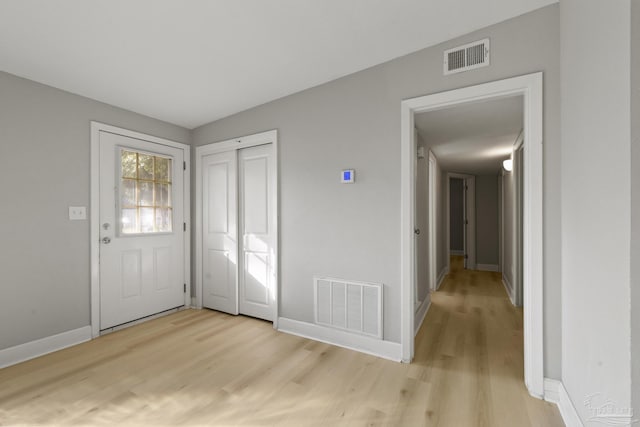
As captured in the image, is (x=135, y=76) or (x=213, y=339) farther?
(x=213, y=339)

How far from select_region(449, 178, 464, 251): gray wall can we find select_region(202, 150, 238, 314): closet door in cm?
678

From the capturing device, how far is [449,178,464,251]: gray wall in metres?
8.50

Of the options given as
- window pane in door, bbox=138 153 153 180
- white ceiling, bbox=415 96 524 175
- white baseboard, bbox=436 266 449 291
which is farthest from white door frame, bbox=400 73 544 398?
window pane in door, bbox=138 153 153 180

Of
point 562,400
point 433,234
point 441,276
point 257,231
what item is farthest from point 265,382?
point 441,276

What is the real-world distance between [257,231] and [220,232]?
0.57 metres

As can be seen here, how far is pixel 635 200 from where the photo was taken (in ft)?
3.36

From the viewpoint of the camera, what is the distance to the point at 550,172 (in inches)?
76.2

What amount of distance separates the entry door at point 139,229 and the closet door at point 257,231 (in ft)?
2.76

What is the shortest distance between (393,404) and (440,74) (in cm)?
233

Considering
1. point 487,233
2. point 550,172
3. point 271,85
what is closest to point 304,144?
point 271,85

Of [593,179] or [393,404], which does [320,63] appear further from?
[393,404]

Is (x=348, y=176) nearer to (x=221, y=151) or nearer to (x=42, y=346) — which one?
(x=221, y=151)

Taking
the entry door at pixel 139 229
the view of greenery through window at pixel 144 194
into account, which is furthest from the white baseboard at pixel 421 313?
the view of greenery through window at pixel 144 194

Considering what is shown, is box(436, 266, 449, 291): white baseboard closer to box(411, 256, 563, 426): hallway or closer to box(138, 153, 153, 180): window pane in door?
box(411, 256, 563, 426): hallway
